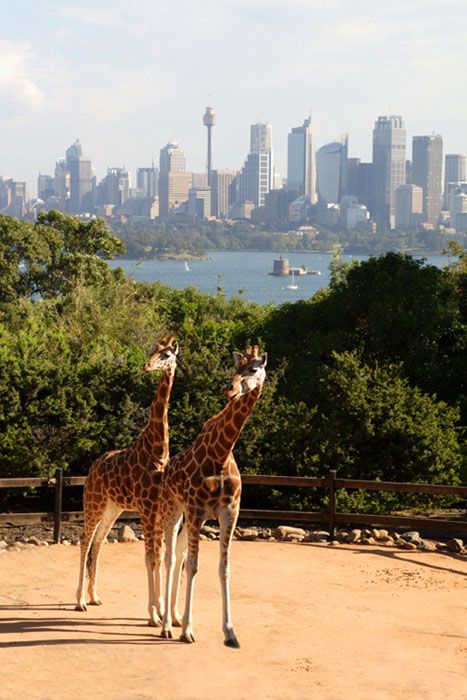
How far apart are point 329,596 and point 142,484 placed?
131 inches

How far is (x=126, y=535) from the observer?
18.0 meters

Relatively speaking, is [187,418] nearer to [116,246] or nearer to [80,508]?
[80,508]

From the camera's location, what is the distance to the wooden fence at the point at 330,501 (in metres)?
17.4

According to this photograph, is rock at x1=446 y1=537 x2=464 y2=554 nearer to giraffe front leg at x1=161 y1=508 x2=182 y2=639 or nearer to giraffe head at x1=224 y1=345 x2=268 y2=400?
giraffe front leg at x1=161 y1=508 x2=182 y2=639

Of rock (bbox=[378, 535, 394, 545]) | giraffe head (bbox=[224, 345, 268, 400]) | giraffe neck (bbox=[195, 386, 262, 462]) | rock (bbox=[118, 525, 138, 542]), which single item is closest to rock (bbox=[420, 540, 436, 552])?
rock (bbox=[378, 535, 394, 545])

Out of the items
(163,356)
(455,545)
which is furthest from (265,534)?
(163,356)

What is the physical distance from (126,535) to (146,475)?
5.16m

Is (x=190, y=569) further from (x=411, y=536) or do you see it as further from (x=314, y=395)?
(x=314, y=395)

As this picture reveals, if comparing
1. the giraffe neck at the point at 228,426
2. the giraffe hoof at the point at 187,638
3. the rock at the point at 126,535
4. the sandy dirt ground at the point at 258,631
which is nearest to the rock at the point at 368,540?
the sandy dirt ground at the point at 258,631

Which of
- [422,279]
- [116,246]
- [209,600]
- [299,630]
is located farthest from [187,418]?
[116,246]

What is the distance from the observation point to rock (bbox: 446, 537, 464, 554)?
17594 mm

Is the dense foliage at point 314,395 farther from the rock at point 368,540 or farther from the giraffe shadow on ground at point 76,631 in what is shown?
the giraffe shadow on ground at point 76,631

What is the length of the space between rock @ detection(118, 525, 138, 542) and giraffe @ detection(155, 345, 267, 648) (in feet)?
17.5

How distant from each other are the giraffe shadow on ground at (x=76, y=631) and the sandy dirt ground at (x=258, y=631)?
0.02m
